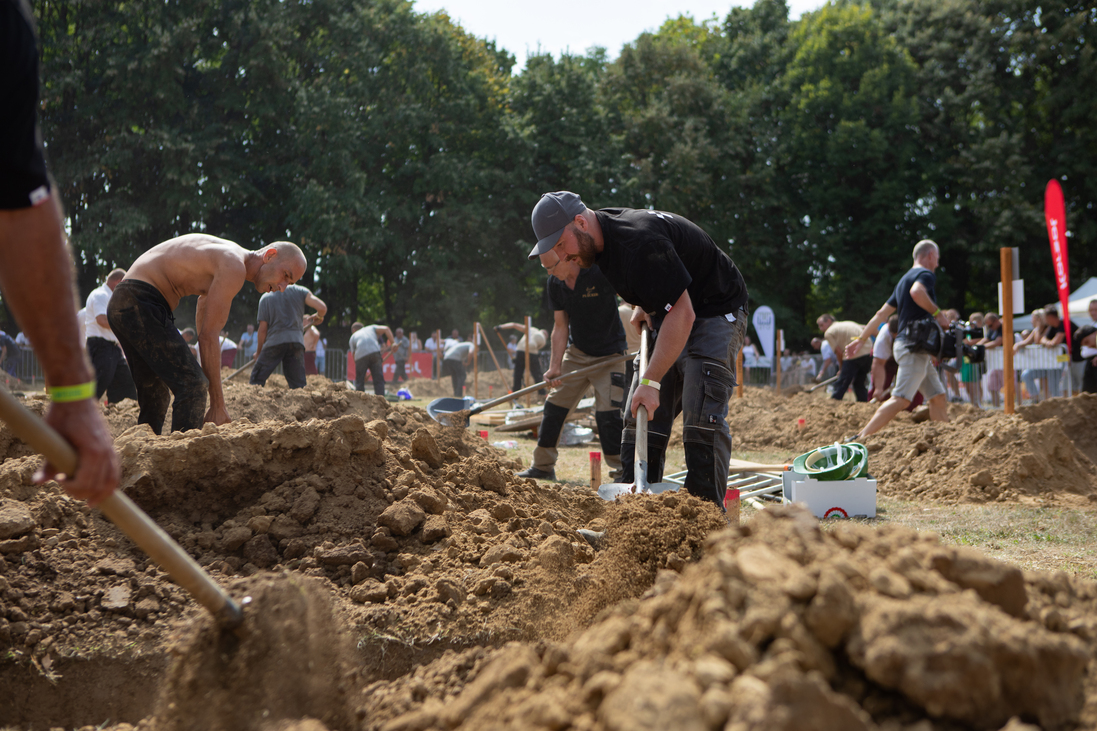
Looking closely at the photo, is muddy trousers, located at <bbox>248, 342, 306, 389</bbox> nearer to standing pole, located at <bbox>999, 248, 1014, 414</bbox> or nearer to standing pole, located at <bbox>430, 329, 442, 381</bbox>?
standing pole, located at <bbox>999, 248, 1014, 414</bbox>

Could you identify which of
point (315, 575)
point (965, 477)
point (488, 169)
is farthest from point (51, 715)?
point (488, 169)

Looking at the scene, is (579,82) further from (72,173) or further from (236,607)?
(236,607)

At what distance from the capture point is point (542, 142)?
3209 centimetres

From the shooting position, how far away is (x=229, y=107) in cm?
2669

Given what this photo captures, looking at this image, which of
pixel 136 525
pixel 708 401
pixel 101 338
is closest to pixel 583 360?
pixel 708 401

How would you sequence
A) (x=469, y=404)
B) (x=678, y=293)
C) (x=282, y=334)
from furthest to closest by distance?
1. (x=469, y=404)
2. (x=282, y=334)
3. (x=678, y=293)

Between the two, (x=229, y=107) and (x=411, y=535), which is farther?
(x=229, y=107)

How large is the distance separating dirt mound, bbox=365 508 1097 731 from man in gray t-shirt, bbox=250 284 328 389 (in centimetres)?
788

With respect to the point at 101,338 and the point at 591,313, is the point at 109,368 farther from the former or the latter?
the point at 591,313

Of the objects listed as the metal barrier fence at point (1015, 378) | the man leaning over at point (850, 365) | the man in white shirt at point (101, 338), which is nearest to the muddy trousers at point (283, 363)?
the man in white shirt at point (101, 338)

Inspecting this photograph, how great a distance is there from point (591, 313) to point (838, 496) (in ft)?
7.92

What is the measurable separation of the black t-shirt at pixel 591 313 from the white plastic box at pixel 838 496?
6.47 feet

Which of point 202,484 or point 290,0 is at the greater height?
point 290,0

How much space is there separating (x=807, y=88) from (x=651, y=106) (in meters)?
6.30
